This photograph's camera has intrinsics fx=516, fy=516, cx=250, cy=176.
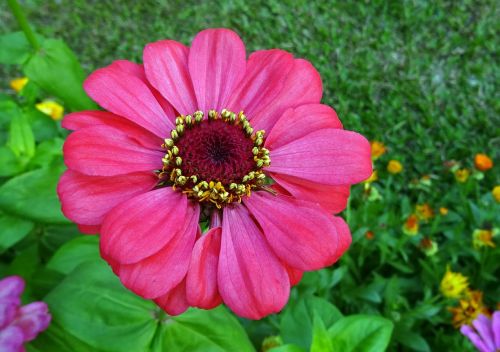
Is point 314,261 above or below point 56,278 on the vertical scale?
above

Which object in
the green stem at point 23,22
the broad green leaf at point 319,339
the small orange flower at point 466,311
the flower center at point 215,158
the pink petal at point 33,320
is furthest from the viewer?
the small orange flower at point 466,311

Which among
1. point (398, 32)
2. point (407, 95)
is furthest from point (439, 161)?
point (398, 32)

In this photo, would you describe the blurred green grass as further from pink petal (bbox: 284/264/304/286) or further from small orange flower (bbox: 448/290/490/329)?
pink petal (bbox: 284/264/304/286)

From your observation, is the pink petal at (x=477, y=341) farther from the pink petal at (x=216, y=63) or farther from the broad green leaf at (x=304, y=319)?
the pink petal at (x=216, y=63)

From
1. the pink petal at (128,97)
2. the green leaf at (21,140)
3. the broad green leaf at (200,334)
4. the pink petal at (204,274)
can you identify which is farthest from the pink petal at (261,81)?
the green leaf at (21,140)

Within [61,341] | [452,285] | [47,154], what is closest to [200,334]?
[61,341]

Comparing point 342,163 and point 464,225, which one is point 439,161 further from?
point 342,163

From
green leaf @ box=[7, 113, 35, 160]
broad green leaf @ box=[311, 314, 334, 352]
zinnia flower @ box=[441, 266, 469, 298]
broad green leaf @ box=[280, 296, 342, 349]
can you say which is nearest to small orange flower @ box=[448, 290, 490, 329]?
zinnia flower @ box=[441, 266, 469, 298]
